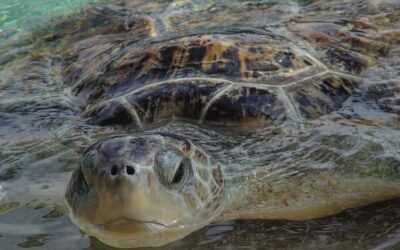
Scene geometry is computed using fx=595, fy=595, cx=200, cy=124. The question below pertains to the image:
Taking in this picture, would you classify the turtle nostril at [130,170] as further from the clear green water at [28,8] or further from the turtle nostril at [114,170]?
the clear green water at [28,8]

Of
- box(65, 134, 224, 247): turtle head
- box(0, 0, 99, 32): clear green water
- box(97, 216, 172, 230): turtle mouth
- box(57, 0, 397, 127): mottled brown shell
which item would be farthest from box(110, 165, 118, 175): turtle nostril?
box(0, 0, 99, 32): clear green water

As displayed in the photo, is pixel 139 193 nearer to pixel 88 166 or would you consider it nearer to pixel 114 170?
pixel 114 170

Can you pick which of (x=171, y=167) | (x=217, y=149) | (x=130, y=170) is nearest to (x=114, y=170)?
(x=130, y=170)

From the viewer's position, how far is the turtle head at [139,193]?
1557mm

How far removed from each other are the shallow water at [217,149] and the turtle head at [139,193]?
7cm

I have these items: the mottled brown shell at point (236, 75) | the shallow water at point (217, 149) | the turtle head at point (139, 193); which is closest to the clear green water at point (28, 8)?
the shallow water at point (217, 149)

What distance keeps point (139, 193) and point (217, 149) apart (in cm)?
72

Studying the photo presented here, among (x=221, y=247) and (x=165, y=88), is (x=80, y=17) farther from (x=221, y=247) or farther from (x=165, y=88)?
(x=221, y=247)

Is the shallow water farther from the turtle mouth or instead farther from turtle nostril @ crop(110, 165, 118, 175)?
turtle nostril @ crop(110, 165, 118, 175)

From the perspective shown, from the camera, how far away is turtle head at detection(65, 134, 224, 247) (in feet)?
5.11

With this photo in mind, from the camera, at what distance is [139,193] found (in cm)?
155

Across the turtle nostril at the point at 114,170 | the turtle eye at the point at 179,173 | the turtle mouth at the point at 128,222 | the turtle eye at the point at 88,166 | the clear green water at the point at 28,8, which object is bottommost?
the clear green water at the point at 28,8

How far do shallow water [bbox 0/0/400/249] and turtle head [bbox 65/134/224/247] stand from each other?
0.07 m

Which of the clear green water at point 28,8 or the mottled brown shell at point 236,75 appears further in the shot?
the clear green water at point 28,8
